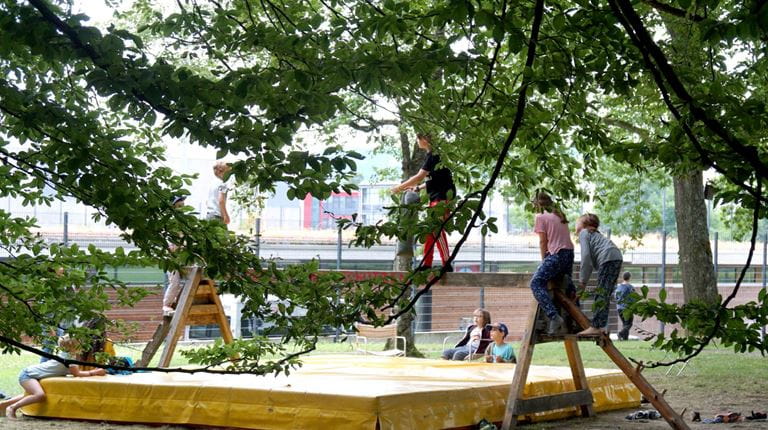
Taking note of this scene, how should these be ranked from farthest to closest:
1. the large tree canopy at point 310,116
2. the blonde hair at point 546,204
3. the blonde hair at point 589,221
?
the blonde hair at point 589,221, the blonde hair at point 546,204, the large tree canopy at point 310,116

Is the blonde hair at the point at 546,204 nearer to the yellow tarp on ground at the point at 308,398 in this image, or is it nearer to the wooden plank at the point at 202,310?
the yellow tarp on ground at the point at 308,398

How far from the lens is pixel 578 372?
9922mm

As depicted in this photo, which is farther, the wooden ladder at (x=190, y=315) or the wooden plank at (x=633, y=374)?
the wooden ladder at (x=190, y=315)

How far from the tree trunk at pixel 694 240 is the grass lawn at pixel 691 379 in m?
1.22

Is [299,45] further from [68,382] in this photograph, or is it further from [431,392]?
[68,382]

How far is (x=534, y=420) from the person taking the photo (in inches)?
387

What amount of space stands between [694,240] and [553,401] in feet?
32.5

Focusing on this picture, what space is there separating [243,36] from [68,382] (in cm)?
550

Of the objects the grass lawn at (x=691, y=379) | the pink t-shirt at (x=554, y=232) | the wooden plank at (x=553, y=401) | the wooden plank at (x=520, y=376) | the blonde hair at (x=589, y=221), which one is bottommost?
the grass lawn at (x=691, y=379)

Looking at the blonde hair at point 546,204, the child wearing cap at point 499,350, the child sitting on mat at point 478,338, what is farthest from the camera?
the child sitting on mat at point 478,338

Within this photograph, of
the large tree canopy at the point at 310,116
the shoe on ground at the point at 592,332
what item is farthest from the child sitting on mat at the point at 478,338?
the large tree canopy at the point at 310,116

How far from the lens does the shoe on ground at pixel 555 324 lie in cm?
883

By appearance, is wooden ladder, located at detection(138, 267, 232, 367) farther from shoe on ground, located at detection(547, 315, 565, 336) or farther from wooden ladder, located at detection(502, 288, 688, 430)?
shoe on ground, located at detection(547, 315, 565, 336)

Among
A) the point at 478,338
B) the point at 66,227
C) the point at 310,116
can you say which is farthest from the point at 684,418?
the point at 66,227
